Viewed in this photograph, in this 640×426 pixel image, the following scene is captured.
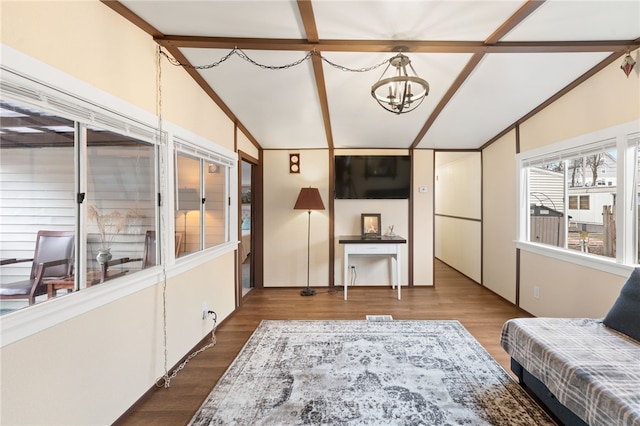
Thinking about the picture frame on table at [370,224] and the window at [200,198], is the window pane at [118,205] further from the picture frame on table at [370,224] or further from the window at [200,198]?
the picture frame on table at [370,224]

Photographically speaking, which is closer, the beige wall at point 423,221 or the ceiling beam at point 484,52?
the ceiling beam at point 484,52

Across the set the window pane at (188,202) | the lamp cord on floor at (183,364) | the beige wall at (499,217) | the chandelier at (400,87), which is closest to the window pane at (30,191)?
the window pane at (188,202)

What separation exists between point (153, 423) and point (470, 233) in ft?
16.2

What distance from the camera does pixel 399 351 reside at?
8.04 ft

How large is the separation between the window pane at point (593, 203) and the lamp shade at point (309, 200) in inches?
114

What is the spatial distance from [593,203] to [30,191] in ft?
13.8

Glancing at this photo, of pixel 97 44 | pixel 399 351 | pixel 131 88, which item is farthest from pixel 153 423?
pixel 97 44

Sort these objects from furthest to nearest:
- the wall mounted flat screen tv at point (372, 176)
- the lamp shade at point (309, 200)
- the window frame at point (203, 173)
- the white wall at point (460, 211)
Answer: the white wall at point (460, 211) → the wall mounted flat screen tv at point (372, 176) → the lamp shade at point (309, 200) → the window frame at point (203, 173)

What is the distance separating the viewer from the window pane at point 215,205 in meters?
2.95

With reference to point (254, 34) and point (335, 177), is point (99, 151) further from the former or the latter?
point (335, 177)

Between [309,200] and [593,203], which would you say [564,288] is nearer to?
[593,203]

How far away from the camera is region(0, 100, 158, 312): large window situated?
1240mm

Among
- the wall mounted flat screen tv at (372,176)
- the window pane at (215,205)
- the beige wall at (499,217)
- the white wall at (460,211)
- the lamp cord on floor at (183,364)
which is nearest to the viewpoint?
the lamp cord on floor at (183,364)

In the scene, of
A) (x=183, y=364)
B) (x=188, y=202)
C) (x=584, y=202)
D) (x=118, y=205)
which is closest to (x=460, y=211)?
(x=584, y=202)
